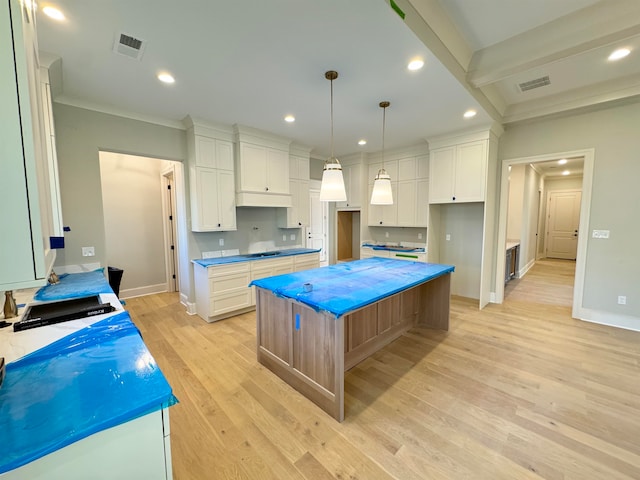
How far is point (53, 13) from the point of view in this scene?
183 cm

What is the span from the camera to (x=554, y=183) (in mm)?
8820

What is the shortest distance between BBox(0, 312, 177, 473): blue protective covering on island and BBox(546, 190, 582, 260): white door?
11350mm

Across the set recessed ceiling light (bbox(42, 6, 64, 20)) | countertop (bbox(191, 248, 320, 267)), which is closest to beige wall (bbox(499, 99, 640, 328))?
countertop (bbox(191, 248, 320, 267))

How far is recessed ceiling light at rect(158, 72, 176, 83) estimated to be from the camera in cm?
258

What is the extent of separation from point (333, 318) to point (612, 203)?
424cm

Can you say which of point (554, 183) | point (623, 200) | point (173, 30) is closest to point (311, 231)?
point (173, 30)

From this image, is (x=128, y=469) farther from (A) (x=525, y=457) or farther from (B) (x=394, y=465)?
(A) (x=525, y=457)

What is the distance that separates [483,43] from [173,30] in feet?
9.33

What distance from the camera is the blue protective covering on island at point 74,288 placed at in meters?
2.13

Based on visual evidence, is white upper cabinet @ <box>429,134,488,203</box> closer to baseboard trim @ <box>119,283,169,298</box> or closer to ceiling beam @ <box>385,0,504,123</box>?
ceiling beam @ <box>385,0,504,123</box>

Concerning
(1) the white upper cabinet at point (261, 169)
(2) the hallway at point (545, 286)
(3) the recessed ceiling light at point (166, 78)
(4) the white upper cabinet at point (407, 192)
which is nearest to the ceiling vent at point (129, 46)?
(3) the recessed ceiling light at point (166, 78)

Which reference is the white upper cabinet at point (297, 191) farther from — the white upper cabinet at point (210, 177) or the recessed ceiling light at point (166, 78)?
the recessed ceiling light at point (166, 78)

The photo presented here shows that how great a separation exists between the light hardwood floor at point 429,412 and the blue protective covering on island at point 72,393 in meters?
0.95

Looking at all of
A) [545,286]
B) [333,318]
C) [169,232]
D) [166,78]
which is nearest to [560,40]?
[333,318]
